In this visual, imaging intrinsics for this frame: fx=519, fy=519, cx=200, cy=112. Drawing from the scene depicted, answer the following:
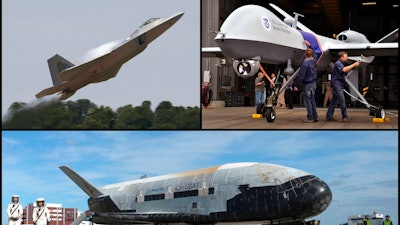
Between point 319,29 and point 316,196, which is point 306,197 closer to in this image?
point 316,196

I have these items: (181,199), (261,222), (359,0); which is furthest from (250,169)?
(359,0)

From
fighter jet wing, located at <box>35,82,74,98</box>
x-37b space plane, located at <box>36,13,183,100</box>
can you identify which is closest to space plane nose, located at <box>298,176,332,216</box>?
x-37b space plane, located at <box>36,13,183,100</box>

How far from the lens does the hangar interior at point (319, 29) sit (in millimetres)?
13672

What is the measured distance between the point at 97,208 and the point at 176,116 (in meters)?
2.75

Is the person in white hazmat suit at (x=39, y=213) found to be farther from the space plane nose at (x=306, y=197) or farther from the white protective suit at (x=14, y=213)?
the space plane nose at (x=306, y=197)

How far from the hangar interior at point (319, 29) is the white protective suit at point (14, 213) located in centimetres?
384

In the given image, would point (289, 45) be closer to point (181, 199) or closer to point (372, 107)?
point (372, 107)

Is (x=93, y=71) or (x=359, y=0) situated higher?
(x=359, y=0)

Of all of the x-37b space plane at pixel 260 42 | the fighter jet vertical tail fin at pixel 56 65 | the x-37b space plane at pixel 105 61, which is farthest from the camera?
the fighter jet vertical tail fin at pixel 56 65

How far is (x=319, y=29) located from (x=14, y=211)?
1920 cm

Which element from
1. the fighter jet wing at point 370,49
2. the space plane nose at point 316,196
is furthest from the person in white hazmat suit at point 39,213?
the fighter jet wing at point 370,49

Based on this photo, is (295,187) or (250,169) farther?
(250,169)

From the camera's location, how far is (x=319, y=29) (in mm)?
24062

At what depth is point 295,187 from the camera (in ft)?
23.8
